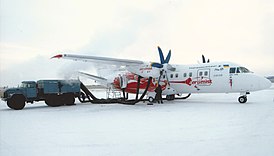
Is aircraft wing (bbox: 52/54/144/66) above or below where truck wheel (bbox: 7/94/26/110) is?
above

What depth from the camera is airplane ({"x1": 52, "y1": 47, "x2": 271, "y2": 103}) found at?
15.9 metres

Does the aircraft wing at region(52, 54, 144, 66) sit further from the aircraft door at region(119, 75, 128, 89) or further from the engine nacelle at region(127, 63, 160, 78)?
the aircraft door at region(119, 75, 128, 89)

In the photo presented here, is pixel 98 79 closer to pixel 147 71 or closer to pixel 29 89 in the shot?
pixel 147 71

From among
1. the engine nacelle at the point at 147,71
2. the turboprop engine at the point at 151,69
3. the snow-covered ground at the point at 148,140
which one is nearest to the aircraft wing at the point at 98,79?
the turboprop engine at the point at 151,69

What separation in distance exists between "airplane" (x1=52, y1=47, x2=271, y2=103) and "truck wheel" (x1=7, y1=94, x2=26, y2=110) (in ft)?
13.0

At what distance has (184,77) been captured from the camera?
18688mm

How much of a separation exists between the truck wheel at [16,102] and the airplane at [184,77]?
396 cm

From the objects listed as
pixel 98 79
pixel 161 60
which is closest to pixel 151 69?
pixel 161 60

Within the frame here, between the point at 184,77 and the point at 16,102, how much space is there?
1212 cm

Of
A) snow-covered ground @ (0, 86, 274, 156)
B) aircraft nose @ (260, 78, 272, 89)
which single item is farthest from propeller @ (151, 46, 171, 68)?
snow-covered ground @ (0, 86, 274, 156)

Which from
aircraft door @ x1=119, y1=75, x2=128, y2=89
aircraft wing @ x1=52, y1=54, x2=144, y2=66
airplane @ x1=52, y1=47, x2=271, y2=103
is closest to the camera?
aircraft wing @ x1=52, y1=54, x2=144, y2=66

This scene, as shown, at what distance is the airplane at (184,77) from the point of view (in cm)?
1588

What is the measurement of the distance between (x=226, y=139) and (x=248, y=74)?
11.2m

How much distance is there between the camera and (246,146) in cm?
538
